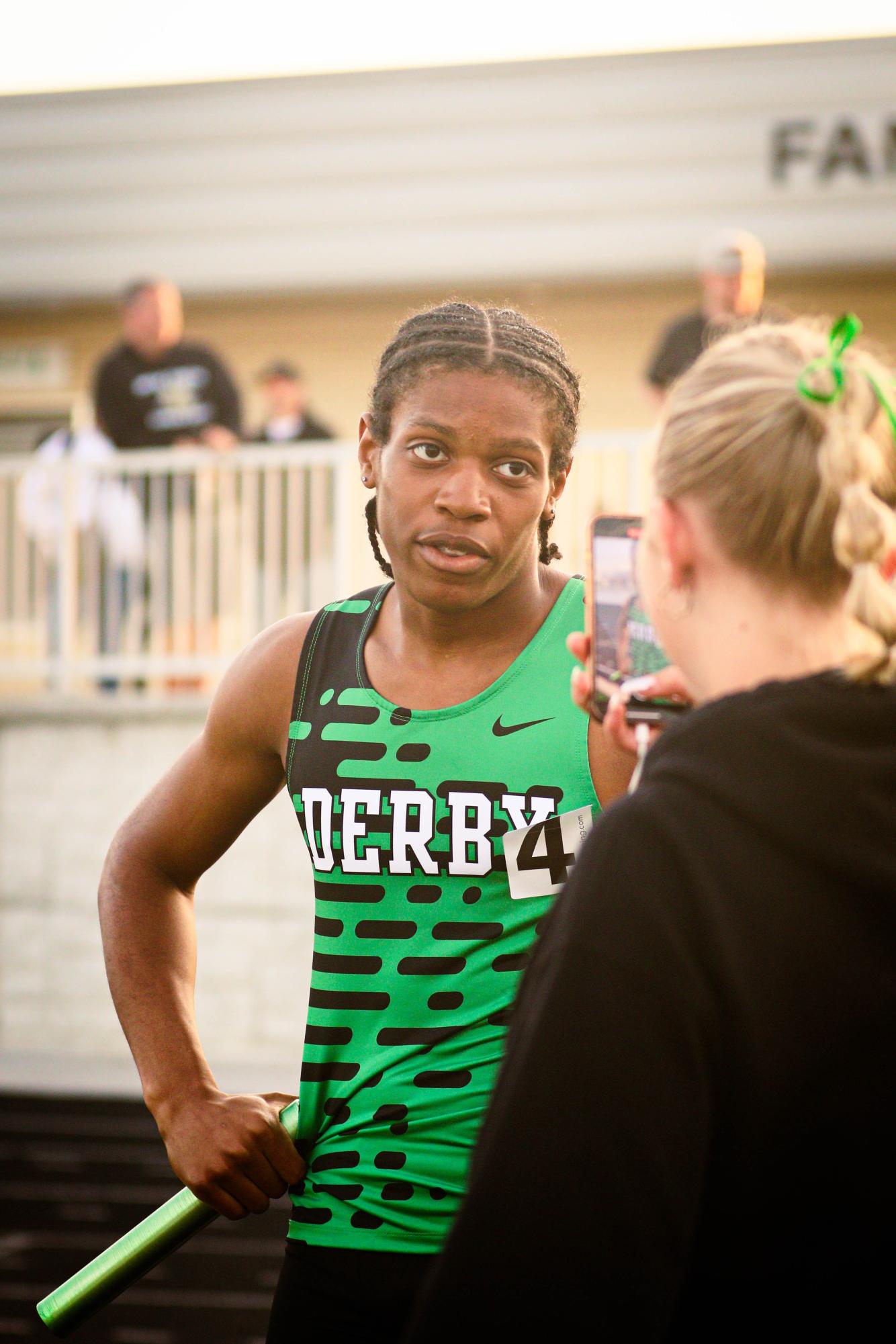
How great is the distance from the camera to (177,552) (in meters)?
7.91

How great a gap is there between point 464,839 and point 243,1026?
5866mm

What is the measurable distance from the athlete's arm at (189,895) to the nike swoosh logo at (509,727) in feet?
1.12

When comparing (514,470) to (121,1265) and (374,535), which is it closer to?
(374,535)

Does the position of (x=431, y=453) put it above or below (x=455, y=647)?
above

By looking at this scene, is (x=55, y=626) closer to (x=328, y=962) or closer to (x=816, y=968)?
(x=328, y=962)

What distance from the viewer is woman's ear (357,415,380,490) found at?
2.24 m

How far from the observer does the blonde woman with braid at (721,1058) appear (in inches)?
48.4

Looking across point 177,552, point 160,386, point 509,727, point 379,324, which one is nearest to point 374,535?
point 509,727

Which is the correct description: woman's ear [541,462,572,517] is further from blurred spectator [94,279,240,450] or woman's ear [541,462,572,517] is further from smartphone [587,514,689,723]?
blurred spectator [94,279,240,450]

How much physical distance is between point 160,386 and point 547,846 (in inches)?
262

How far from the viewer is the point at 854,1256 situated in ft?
4.11

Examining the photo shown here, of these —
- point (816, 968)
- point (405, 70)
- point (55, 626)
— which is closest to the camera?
point (816, 968)

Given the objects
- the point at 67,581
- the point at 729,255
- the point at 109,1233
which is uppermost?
the point at 729,255

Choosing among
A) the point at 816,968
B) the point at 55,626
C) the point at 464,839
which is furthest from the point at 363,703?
the point at 55,626
